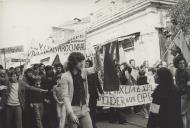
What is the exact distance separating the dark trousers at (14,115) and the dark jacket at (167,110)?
3.95m

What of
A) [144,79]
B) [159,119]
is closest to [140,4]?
[144,79]

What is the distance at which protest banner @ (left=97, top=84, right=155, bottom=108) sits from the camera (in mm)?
10391

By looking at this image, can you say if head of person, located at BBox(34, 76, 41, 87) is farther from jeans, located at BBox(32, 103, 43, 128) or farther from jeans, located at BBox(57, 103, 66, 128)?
jeans, located at BBox(57, 103, 66, 128)

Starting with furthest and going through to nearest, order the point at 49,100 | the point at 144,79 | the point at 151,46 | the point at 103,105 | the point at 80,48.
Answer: the point at 151,46, the point at 144,79, the point at 103,105, the point at 80,48, the point at 49,100

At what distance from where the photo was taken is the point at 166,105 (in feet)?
17.0

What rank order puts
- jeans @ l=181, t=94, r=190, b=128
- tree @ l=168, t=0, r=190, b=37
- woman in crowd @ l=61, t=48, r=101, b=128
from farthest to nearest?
tree @ l=168, t=0, r=190, b=37 < jeans @ l=181, t=94, r=190, b=128 < woman in crowd @ l=61, t=48, r=101, b=128

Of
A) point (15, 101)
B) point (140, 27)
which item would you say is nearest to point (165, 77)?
point (15, 101)

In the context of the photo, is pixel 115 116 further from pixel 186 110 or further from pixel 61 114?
pixel 186 110

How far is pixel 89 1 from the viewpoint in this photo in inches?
371

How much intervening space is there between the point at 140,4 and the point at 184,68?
632 inches

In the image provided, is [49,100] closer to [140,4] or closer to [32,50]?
[32,50]

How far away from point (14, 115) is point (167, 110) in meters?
4.25

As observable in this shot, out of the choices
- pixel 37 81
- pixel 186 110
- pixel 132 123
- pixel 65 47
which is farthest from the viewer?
pixel 132 123

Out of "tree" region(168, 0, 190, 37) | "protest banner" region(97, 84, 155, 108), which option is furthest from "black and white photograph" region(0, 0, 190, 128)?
"tree" region(168, 0, 190, 37)
